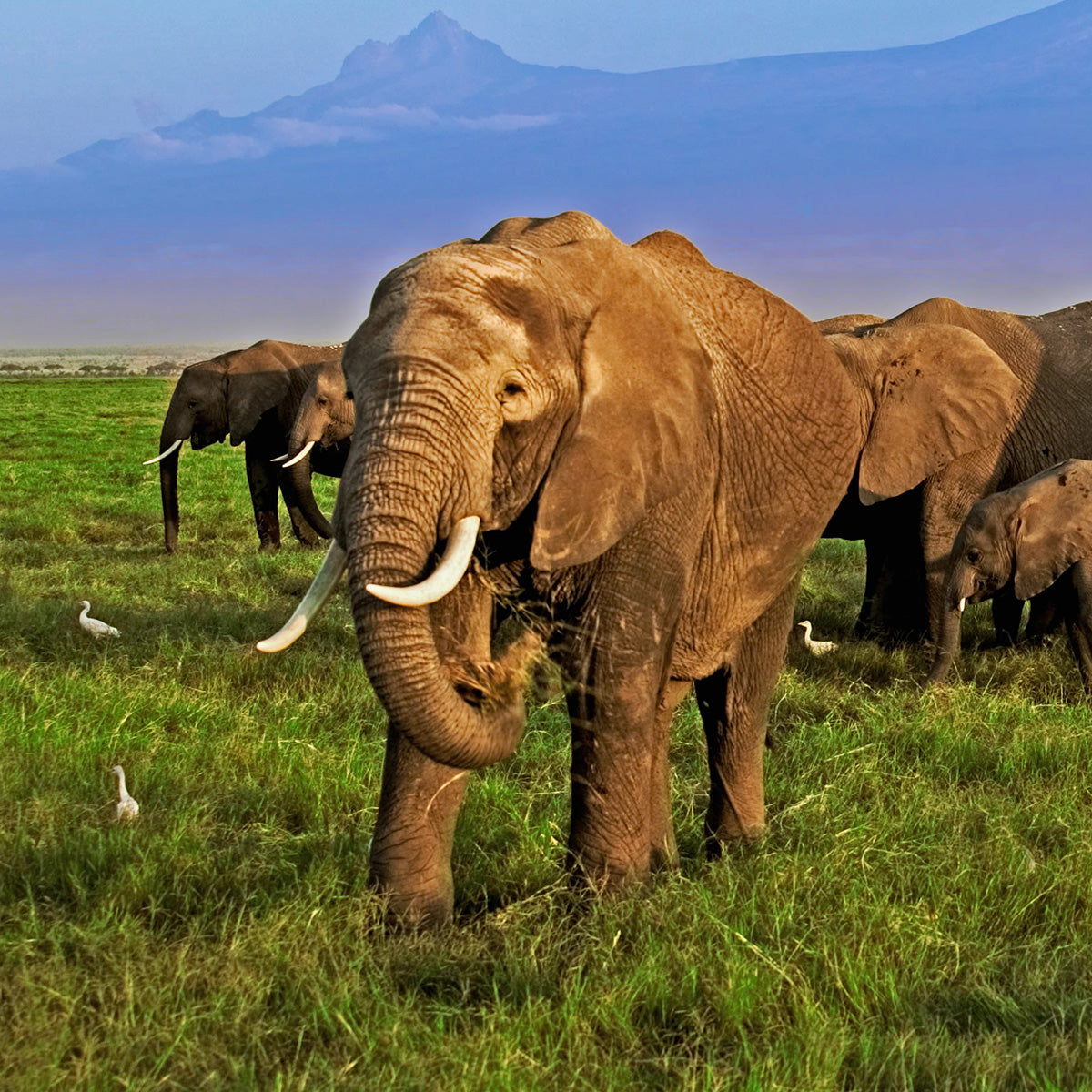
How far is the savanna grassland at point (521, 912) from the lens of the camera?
353cm

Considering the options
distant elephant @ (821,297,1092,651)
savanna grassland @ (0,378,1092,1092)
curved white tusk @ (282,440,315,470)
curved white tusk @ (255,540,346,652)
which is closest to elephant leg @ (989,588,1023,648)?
distant elephant @ (821,297,1092,651)

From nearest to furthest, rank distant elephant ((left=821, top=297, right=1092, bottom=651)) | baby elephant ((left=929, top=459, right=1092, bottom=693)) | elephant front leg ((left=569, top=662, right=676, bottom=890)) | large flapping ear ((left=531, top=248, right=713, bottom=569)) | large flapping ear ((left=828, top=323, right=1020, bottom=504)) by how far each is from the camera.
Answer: large flapping ear ((left=531, top=248, right=713, bottom=569)), elephant front leg ((left=569, top=662, right=676, bottom=890)), large flapping ear ((left=828, top=323, right=1020, bottom=504)), baby elephant ((left=929, top=459, right=1092, bottom=693)), distant elephant ((left=821, top=297, right=1092, bottom=651))

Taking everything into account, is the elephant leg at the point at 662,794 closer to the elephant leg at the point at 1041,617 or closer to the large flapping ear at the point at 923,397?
the large flapping ear at the point at 923,397

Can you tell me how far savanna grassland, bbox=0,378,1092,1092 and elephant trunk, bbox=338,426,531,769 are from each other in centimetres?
79

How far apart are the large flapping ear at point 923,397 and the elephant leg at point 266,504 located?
834 centimetres

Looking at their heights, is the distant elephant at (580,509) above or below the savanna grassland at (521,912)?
above

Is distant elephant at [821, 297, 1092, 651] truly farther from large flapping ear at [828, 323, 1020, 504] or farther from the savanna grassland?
the savanna grassland

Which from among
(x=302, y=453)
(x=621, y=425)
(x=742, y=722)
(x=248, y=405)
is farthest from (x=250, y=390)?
(x=621, y=425)

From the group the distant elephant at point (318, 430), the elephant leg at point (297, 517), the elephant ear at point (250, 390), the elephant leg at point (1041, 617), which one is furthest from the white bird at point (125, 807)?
the elephant ear at point (250, 390)

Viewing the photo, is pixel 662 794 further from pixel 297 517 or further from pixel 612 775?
pixel 297 517


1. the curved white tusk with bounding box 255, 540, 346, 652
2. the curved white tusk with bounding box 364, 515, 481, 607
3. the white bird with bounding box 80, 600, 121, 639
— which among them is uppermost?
the curved white tusk with bounding box 364, 515, 481, 607

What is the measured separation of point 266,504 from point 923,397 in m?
9.45

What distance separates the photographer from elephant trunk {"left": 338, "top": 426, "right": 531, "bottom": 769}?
3.48m

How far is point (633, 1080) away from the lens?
11.5ft
